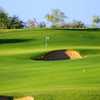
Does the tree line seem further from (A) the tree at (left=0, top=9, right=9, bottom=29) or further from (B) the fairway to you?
(B) the fairway

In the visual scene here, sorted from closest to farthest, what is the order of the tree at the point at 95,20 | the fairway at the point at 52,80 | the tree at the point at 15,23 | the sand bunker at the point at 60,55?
the fairway at the point at 52,80 < the sand bunker at the point at 60,55 < the tree at the point at 15,23 < the tree at the point at 95,20

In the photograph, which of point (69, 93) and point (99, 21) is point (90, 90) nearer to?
point (69, 93)

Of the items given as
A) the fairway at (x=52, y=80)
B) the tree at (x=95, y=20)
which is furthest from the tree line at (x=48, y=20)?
the fairway at (x=52, y=80)

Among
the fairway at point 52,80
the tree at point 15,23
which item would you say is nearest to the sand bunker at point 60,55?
the fairway at point 52,80

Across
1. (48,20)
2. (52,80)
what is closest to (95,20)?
(48,20)

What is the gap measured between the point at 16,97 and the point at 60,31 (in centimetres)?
3707

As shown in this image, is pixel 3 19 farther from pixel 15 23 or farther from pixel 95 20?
pixel 95 20

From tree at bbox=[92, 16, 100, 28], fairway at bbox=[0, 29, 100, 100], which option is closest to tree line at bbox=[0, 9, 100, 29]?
tree at bbox=[92, 16, 100, 28]

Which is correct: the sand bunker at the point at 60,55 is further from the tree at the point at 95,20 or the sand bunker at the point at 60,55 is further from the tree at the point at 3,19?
the tree at the point at 95,20

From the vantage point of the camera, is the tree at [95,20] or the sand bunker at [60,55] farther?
the tree at [95,20]

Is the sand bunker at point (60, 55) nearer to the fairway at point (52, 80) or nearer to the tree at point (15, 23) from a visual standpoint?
the fairway at point (52, 80)

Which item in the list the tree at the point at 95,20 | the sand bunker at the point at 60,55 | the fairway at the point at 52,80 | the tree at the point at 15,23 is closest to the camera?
the fairway at the point at 52,80

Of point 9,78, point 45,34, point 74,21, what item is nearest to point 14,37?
point 45,34

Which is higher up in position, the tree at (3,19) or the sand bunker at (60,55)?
the sand bunker at (60,55)
